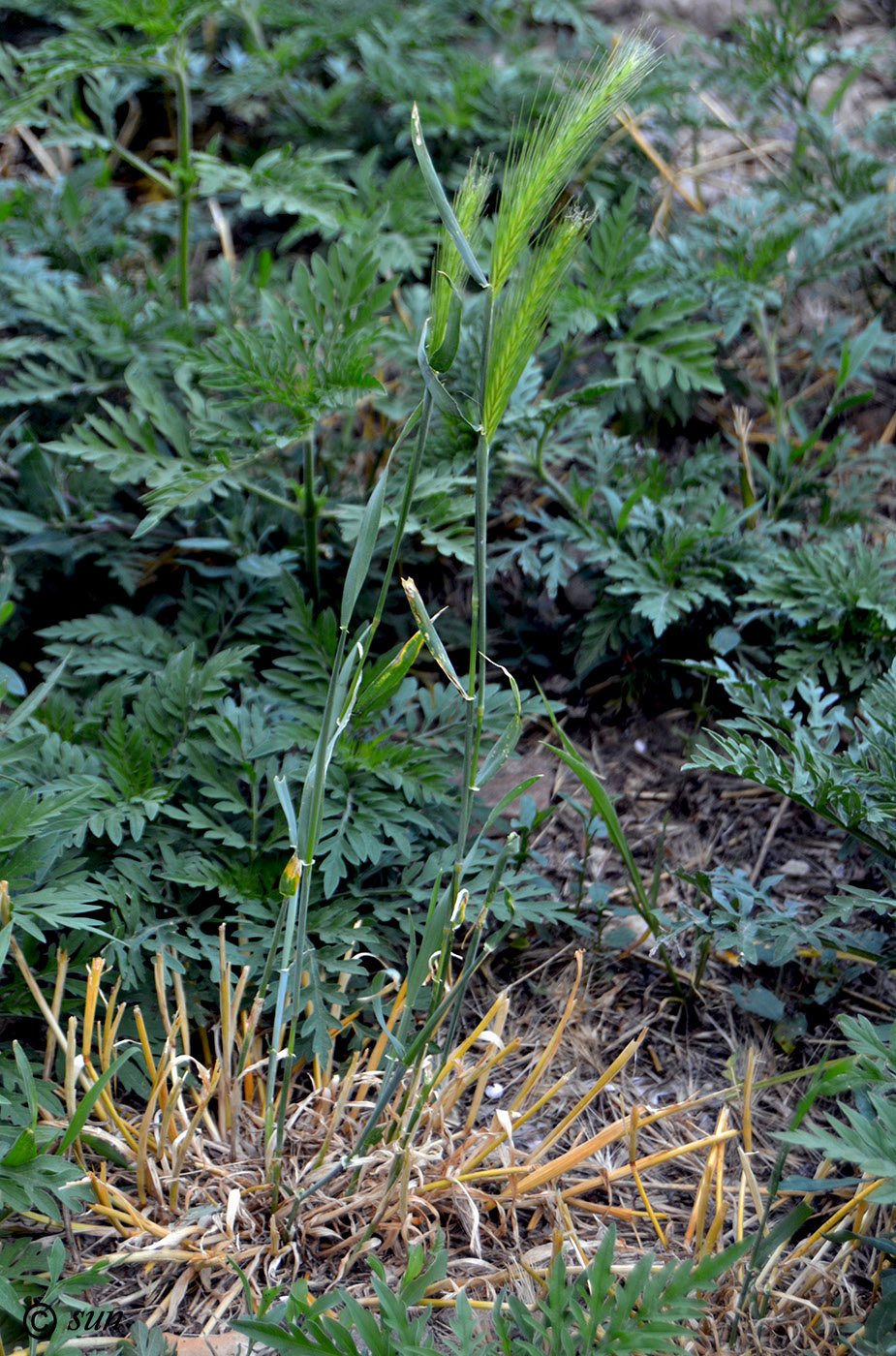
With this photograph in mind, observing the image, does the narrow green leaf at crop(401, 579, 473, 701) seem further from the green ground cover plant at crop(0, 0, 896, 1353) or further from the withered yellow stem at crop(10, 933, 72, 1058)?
the withered yellow stem at crop(10, 933, 72, 1058)

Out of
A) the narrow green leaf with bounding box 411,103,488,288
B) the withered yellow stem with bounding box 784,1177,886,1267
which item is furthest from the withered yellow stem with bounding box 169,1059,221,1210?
the narrow green leaf with bounding box 411,103,488,288

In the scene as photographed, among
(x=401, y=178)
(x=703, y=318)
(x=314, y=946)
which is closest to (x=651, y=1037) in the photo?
(x=314, y=946)

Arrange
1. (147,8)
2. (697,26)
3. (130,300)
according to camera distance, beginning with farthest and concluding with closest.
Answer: (697,26) < (130,300) < (147,8)

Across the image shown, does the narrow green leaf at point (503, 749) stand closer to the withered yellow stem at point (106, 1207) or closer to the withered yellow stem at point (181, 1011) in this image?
the withered yellow stem at point (181, 1011)

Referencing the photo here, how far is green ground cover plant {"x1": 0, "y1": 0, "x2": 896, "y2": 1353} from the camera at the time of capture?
118 cm

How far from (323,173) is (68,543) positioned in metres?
0.93

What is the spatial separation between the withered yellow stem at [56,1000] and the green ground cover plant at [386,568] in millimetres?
18

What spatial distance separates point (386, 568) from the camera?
6.77 feet

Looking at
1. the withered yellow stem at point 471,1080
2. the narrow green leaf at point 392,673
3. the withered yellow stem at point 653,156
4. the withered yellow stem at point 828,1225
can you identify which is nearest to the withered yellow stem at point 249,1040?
the withered yellow stem at point 471,1080

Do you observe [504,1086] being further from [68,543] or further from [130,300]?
[130,300]

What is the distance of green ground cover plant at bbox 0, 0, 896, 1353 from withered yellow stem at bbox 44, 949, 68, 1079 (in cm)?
2

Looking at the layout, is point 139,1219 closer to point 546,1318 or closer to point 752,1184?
point 546,1318

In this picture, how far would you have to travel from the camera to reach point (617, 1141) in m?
1.56

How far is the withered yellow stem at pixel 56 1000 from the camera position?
1384 millimetres
